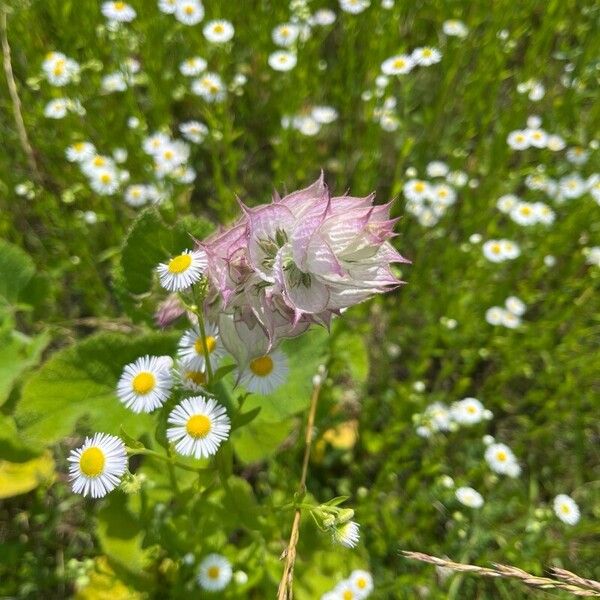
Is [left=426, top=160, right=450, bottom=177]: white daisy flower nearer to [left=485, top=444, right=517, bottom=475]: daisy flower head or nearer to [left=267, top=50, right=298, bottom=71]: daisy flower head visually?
[left=267, top=50, right=298, bottom=71]: daisy flower head

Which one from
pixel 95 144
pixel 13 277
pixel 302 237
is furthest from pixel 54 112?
pixel 302 237

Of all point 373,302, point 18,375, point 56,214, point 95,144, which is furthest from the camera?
A: point 95,144

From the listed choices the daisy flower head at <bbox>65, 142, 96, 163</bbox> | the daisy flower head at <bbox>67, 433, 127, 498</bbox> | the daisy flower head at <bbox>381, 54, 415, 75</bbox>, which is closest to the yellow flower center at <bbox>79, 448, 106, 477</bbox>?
the daisy flower head at <bbox>67, 433, 127, 498</bbox>

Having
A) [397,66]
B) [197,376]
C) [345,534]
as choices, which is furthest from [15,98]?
[345,534]

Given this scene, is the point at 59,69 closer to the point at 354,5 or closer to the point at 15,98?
the point at 15,98

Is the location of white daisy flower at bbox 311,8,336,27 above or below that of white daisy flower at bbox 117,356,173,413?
above

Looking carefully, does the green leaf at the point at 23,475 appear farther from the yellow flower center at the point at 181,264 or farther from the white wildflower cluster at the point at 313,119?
the white wildflower cluster at the point at 313,119

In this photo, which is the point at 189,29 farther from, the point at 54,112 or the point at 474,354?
the point at 474,354
